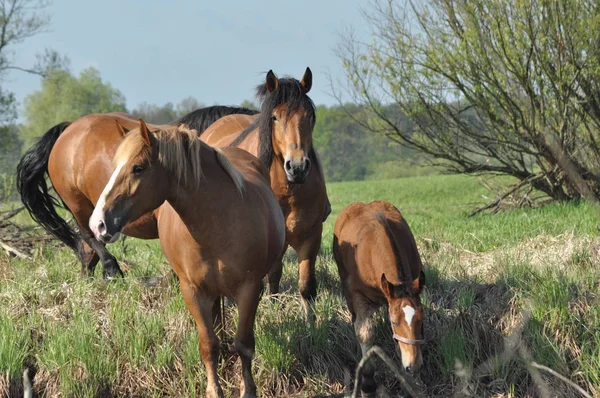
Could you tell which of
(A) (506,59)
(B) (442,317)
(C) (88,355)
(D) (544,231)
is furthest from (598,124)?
(C) (88,355)

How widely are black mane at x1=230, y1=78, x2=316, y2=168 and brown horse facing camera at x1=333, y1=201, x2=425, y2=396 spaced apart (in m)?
0.91

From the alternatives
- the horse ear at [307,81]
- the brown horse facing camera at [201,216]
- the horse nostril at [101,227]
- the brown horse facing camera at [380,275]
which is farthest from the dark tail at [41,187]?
the horse nostril at [101,227]

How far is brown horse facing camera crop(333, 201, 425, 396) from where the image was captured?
4477 millimetres

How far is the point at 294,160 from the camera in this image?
5.50 metres

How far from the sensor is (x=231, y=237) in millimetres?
4367

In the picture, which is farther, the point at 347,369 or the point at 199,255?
the point at 347,369

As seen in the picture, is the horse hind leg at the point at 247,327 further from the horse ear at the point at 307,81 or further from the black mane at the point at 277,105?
the horse ear at the point at 307,81

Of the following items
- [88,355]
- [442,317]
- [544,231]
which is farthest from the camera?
[544,231]

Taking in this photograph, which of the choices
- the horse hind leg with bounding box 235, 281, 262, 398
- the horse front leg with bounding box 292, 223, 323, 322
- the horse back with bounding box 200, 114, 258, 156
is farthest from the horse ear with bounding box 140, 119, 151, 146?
the horse back with bounding box 200, 114, 258, 156

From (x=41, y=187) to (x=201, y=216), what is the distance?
4091mm

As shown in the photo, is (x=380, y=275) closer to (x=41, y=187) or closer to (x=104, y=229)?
(x=104, y=229)

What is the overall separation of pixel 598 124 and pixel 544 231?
367 centimetres

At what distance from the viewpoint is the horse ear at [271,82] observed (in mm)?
5943

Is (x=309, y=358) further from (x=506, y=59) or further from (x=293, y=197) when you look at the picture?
(x=506, y=59)
